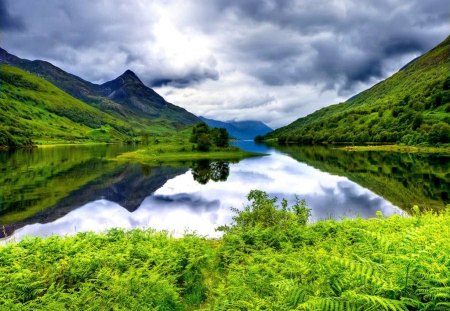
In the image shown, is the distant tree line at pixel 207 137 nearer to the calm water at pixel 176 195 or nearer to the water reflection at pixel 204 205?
the calm water at pixel 176 195

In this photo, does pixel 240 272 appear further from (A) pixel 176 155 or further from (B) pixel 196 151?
(B) pixel 196 151

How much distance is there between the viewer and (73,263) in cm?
1540

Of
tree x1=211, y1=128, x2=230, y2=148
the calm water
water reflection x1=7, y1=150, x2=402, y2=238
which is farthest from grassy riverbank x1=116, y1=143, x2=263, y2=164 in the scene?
water reflection x1=7, y1=150, x2=402, y2=238

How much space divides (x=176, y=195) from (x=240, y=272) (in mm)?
48782

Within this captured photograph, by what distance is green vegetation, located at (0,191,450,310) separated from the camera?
275 inches

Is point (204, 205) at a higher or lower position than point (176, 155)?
lower

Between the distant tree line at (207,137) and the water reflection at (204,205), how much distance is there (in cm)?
7126

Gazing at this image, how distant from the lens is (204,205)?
5297 centimetres

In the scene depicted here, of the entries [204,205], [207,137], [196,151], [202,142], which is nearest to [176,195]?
[204,205]

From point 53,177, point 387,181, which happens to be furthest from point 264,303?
point 53,177

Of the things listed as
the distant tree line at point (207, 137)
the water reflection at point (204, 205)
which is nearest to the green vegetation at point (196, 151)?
the distant tree line at point (207, 137)

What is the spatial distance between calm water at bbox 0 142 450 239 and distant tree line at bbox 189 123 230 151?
201 feet

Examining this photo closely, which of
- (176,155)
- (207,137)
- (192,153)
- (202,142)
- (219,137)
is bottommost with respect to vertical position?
(176,155)

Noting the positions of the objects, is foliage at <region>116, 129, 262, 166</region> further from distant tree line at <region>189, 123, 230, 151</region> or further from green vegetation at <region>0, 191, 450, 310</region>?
green vegetation at <region>0, 191, 450, 310</region>
